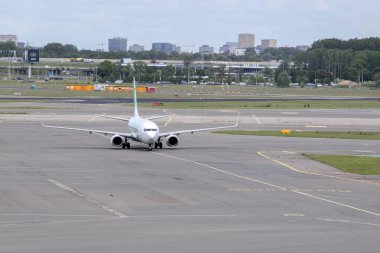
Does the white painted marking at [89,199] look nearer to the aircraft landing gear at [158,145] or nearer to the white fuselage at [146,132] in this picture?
the white fuselage at [146,132]

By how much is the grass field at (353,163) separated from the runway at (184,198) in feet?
4.79

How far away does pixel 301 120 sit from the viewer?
116312 millimetres

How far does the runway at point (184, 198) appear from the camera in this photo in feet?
100

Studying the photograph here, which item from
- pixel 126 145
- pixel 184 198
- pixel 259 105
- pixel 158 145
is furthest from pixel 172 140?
pixel 259 105

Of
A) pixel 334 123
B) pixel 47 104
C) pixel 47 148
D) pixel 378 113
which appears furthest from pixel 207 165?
pixel 47 104

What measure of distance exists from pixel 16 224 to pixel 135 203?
8.23 metres

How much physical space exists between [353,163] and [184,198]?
22.5 metres

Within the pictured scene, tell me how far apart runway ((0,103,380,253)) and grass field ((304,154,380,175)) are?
1459 millimetres

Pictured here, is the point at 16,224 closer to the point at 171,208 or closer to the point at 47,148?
the point at 171,208

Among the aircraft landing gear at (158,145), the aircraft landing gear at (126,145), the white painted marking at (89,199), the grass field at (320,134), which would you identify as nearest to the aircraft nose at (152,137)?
the aircraft landing gear at (158,145)

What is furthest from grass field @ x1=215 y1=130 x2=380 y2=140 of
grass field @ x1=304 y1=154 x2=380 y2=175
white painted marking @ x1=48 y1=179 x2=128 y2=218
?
white painted marking @ x1=48 y1=179 x2=128 y2=218

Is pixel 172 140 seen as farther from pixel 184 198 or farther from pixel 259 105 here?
pixel 259 105

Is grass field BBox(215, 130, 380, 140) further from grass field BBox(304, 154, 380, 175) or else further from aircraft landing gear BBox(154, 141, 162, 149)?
grass field BBox(304, 154, 380, 175)

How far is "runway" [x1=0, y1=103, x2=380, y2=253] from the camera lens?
1204 inches
